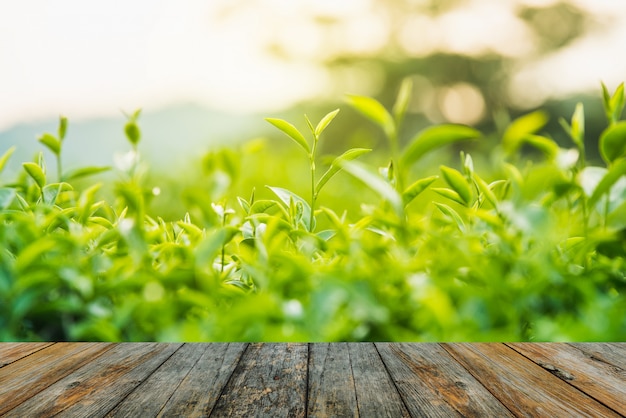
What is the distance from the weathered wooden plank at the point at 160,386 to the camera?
109 centimetres

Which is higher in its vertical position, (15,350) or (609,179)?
(609,179)

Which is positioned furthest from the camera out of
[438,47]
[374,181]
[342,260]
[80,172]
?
[438,47]

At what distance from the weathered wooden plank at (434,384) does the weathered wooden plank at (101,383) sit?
0.55 metres

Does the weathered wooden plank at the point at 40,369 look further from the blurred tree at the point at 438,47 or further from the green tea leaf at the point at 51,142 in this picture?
the blurred tree at the point at 438,47

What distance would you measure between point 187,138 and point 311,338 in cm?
101

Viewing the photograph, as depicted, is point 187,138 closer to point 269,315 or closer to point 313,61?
point 313,61

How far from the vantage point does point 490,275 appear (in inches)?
42.6

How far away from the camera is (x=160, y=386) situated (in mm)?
1217

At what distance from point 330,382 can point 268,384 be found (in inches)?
5.1

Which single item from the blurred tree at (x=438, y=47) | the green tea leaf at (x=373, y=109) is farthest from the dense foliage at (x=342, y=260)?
the blurred tree at (x=438, y=47)

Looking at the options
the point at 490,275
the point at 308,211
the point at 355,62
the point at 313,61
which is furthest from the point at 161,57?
the point at 490,275

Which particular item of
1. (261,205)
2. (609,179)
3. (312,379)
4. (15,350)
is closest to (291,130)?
(261,205)

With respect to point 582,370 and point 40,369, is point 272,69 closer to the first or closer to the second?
point 40,369

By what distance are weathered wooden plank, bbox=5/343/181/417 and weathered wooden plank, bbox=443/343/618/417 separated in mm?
727
